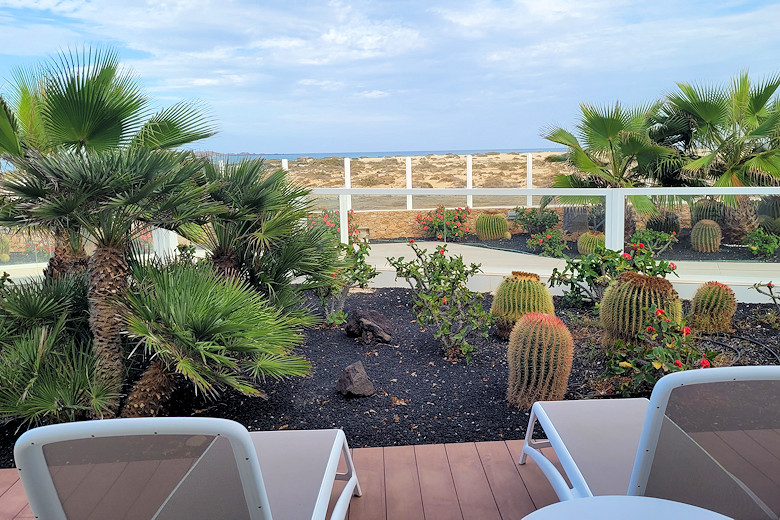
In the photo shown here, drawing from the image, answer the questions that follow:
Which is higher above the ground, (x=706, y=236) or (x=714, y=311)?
(x=706, y=236)

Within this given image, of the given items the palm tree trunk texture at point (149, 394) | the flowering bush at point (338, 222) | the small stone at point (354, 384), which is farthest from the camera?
the flowering bush at point (338, 222)

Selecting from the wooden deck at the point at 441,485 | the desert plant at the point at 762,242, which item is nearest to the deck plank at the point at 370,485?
the wooden deck at the point at 441,485

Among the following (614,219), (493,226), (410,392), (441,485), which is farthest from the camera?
(493,226)

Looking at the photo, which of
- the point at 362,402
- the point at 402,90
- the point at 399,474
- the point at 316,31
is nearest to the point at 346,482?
the point at 399,474

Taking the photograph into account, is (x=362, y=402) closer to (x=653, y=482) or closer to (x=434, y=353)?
(x=434, y=353)

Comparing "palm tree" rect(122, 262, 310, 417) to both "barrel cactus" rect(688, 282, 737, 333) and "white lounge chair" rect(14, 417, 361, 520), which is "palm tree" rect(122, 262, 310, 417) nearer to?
"white lounge chair" rect(14, 417, 361, 520)

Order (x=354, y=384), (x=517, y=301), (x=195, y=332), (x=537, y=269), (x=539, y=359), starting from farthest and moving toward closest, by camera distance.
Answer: (x=537, y=269) → (x=517, y=301) → (x=354, y=384) → (x=539, y=359) → (x=195, y=332)

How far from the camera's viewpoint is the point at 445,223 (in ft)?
20.8

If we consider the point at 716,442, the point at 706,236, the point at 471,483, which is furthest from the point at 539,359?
the point at 706,236

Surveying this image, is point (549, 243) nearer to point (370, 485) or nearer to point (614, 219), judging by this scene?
point (614, 219)

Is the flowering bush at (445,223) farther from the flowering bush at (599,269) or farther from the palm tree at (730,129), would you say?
the palm tree at (730,129)

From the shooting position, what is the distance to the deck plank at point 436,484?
245cm

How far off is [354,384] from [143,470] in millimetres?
Answer: 2338

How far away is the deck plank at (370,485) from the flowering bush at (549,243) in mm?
3529
